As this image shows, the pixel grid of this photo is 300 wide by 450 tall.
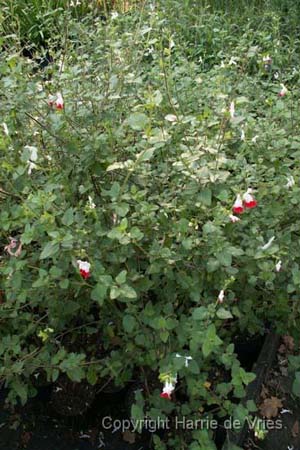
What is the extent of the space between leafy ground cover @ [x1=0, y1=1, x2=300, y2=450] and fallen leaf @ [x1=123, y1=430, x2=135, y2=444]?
19 cm

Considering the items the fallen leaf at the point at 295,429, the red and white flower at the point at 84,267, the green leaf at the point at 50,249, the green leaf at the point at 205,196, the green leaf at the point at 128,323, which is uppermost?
the green leaf at the point at 205,196

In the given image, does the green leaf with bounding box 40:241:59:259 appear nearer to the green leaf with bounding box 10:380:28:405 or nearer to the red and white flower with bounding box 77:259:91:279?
the red and white flower with bounding box 77:259:91:279

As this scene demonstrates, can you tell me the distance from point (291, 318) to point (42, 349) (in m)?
0.85

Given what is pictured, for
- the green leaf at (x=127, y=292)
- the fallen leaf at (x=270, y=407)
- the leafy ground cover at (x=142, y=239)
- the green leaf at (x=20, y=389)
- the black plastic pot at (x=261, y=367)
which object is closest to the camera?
the green leaf at (x=127, y=292)

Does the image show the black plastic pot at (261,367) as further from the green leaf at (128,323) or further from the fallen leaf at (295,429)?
the green leaf at (128,323)

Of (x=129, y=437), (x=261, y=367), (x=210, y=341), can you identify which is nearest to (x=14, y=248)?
(x=210, y=341)

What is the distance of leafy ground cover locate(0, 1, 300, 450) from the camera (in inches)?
71.0

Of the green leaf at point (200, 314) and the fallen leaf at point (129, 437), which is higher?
the green leaf at point (200, 314)

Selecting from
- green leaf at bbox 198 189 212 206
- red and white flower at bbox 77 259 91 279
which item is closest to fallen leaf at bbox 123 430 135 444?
red and white flower at bbox 77 259 91 279

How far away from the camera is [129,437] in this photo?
2223 millimetres

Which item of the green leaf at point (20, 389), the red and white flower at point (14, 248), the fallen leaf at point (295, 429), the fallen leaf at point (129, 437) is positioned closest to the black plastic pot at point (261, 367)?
the fallen leaf at point (295, 429)

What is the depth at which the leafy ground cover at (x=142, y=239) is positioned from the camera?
180 cm

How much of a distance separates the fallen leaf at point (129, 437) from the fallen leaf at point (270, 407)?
49 centimetres

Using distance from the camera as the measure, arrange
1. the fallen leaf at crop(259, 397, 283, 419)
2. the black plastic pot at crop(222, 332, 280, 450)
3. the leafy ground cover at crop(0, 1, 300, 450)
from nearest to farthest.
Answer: the leafy ground cover at crop(0, 1, 300, 450) < the black plastic pot at crop(222, 332, 280, 450) < the fallen leaf at crop(259, 397, 283, 419)
